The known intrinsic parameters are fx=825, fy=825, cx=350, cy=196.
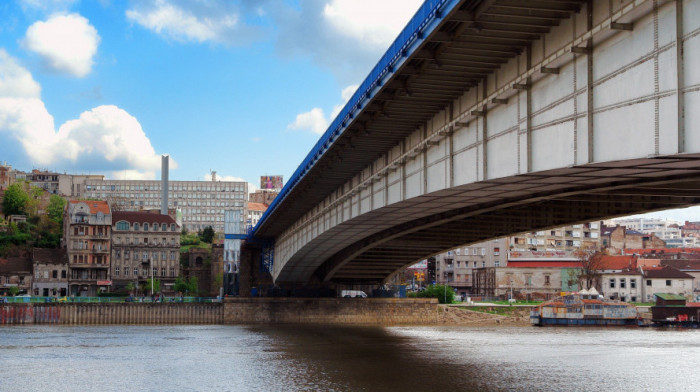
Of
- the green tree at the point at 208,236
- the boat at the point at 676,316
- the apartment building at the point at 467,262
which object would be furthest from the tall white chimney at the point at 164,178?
the boat at the point at 676,316

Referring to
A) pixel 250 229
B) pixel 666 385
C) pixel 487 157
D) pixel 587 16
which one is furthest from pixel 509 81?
pixel 250 229

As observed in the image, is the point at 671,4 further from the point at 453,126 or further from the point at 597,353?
the point at 597,353

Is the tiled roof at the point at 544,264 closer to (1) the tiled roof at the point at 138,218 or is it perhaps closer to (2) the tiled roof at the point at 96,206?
(1) the tiled roof at the point at 138,218

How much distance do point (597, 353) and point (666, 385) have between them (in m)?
14.1

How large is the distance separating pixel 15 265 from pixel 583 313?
2802 inches

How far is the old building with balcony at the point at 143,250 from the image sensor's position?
115 metres

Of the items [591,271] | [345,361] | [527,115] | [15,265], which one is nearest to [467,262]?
[591,271]

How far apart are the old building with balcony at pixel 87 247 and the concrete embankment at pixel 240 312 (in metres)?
29.3

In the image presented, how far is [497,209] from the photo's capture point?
37.8 metres

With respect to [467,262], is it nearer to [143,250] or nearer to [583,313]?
[583,313]

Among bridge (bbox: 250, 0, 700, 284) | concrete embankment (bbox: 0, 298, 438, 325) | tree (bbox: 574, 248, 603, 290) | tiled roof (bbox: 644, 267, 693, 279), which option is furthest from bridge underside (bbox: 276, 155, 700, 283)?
tiled roof (bbox: 644, 267, 693, 279)

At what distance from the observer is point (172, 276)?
118m

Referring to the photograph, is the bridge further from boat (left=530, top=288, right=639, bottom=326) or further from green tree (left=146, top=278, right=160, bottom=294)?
green tree (left=146, top=278, right=160, bottom=294)

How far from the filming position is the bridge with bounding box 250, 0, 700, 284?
16406mm
